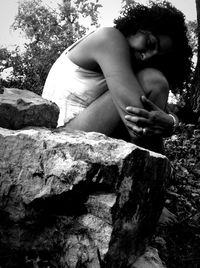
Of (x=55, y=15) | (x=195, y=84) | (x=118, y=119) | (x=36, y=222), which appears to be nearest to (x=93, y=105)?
(x=118, y=119)

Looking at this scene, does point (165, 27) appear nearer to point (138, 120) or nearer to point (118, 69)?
point (118, 69)

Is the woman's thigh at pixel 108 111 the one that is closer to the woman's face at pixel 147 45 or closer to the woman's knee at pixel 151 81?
the woman's knee at pixel 151 81

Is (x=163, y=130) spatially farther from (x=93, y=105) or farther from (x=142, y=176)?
(x=142, y=176)

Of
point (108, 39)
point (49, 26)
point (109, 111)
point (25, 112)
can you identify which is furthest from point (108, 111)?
point (49, 26)

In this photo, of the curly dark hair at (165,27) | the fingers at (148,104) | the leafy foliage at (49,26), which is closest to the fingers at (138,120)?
the fingers at (148,104)

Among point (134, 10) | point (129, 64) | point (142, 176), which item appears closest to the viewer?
point (142, 176)

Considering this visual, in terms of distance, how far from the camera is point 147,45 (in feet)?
8.18

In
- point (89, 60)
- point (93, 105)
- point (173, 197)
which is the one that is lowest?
point (173, 197)

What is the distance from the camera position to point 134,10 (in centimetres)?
296

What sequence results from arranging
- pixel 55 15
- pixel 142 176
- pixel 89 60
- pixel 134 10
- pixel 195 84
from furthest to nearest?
pixel 55 15, pixel 195 84, pixel 134 10, pixel 89 60, pixel 142 176

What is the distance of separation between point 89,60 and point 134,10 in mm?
848

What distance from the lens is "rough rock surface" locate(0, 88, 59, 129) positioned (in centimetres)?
167

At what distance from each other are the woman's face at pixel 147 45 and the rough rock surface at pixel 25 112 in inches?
38.1

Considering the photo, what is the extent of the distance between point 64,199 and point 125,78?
104cm
